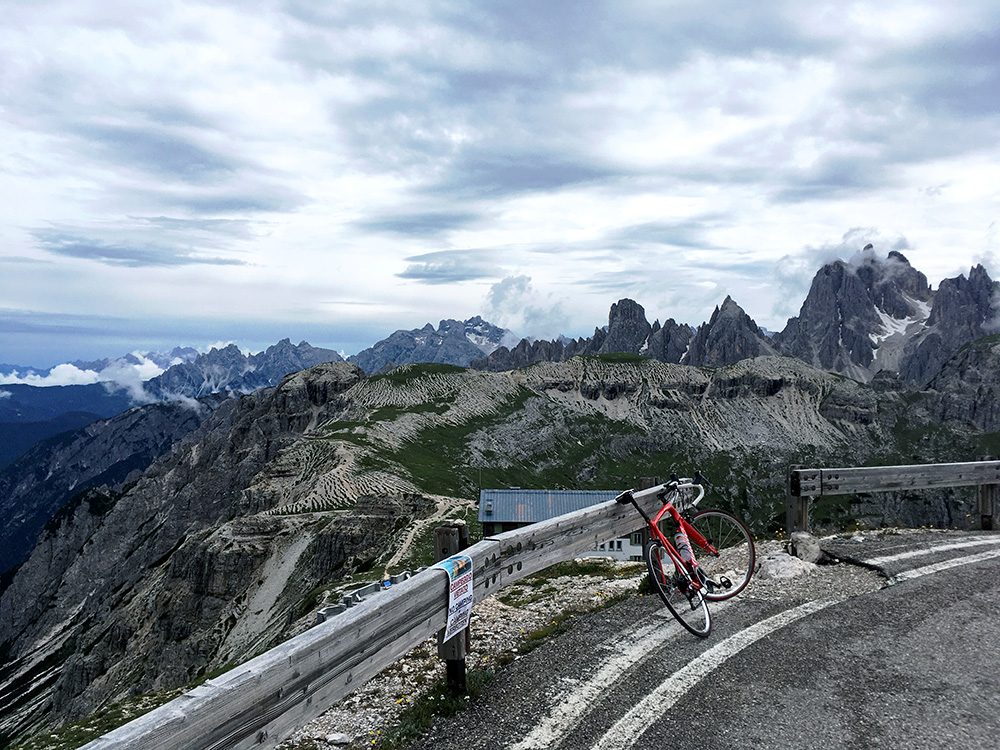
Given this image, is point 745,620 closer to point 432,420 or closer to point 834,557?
point 834,557

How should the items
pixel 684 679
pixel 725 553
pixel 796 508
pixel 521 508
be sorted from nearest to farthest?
pixel 684 679 < pixel 725 553 < pixel 796 508 < pixel 521 508

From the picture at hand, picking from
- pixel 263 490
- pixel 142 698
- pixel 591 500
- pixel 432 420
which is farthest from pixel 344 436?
pixel 142 698

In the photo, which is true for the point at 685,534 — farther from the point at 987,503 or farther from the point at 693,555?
the point at 987,503

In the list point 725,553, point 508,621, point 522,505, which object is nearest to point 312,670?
point 508,621

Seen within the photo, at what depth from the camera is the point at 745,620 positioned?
29.7 ft

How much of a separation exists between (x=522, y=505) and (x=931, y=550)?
50.9 metres

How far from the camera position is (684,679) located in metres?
7.18

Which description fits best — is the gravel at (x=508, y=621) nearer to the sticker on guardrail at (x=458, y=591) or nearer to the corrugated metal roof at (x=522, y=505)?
the sticker on guardrail at (x=458, y=591)

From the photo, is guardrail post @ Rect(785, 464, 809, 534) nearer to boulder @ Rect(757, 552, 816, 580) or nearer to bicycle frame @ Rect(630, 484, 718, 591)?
boulder @ Rect(757, 552, 816, 580)

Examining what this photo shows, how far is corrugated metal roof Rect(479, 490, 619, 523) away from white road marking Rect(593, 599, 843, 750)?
5178cm

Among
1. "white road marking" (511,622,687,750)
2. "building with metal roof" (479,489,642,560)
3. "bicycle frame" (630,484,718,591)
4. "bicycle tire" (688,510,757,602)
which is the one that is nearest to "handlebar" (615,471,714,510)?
"bicycle frame" (630,484,718,591)

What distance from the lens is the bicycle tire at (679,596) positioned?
8.63 m

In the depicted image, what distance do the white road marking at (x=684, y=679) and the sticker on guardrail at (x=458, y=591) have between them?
205 centimetres

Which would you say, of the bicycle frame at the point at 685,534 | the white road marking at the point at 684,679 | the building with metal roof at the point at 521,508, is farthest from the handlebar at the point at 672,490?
the building with metal roof at the point at 521,508
